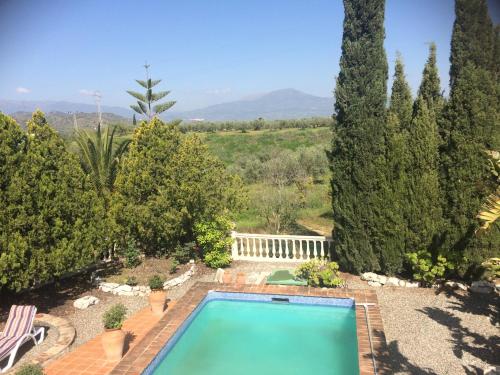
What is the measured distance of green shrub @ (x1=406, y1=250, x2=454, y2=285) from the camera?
8.91 m

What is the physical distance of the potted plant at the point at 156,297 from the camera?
8.42 m

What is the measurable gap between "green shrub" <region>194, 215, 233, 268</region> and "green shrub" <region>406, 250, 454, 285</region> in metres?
4.86

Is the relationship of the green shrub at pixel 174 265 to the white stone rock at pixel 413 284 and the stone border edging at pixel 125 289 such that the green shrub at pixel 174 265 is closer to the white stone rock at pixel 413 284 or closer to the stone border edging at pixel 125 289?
the stone border edging at pixel 125 289

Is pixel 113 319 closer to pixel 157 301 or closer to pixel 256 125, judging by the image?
pixel 157 301

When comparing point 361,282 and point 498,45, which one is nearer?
point 498,45

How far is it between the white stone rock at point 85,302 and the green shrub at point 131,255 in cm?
182

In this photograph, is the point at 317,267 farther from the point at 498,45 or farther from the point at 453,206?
the point at 498,45

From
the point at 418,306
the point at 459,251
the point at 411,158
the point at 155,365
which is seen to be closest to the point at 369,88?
the point at 411,158

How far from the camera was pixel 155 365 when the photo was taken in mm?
6469

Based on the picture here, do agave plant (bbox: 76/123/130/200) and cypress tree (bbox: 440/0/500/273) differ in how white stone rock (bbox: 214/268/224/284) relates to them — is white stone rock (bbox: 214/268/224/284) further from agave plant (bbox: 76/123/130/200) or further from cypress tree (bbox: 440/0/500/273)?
cypress tree (bbox: 440/0/500/273)

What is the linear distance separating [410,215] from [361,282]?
80.3 inches

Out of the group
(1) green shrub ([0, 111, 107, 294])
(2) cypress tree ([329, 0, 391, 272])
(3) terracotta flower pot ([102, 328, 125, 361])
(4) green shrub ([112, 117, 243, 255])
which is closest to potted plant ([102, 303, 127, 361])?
(3) terracotta flower pot ([102, 328, 125, 361])

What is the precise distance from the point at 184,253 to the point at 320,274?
4123mm

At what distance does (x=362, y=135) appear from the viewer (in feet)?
31.0
